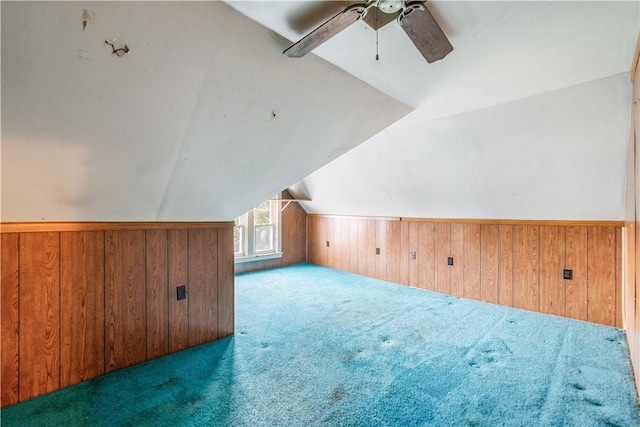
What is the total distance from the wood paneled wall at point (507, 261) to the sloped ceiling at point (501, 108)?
216 mm

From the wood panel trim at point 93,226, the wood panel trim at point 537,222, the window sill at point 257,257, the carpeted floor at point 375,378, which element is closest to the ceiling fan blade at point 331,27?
the wood panel trim at point 93,226

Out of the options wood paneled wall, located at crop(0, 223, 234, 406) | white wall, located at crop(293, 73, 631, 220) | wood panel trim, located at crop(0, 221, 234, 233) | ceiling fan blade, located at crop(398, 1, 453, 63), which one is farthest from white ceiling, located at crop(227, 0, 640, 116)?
wood paneled wall, located at crop(0, 223, 234, 406)

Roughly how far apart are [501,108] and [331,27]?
1.97 m

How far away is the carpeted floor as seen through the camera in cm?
178

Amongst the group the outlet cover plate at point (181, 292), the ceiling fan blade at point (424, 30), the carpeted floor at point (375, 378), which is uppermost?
the ceiling fan blade at point (424, 30)

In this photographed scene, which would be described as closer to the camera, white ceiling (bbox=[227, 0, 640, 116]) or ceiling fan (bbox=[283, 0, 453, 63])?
ceiling fan (bbox=[283, 0, 453, 63])

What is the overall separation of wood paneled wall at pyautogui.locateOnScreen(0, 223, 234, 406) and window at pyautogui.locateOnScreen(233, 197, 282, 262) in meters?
→ 2.54

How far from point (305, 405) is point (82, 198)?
183 centimetres

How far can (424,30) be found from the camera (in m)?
1.32

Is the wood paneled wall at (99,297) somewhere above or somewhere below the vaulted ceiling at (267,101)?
below

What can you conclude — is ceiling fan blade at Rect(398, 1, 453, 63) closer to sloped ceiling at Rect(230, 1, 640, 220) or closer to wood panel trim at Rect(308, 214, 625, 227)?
sloped ceiling at Rect(230, 1, 640, 220)

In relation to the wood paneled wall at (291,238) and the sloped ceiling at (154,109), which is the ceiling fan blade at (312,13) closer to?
the sloped ceiling at (154,109)

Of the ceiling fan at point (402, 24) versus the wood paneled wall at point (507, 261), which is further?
the wood paneled wall at point (507, 261)

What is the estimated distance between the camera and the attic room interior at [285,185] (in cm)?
139
